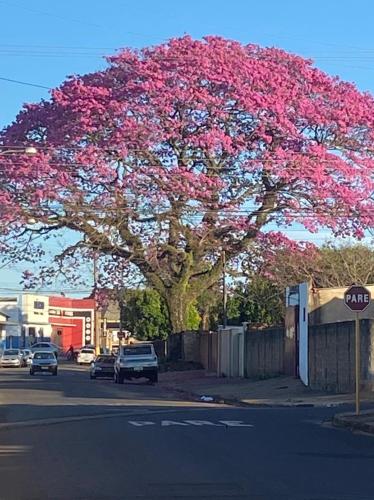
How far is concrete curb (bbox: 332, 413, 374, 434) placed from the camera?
1989 centimetres

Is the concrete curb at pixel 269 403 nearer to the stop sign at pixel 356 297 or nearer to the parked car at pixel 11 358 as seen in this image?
the stop sign at pixel 356 297

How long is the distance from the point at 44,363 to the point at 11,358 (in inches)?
703

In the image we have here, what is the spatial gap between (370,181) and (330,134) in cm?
260

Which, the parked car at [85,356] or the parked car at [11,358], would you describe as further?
the parked car at [85,356]

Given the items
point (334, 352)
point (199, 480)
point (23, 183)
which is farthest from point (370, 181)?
point (199, 480)

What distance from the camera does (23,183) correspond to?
4062 cm

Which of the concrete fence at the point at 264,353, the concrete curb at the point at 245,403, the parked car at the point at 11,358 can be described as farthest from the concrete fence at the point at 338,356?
the parked car at the point at 11,358

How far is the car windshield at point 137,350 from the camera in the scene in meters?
46.8

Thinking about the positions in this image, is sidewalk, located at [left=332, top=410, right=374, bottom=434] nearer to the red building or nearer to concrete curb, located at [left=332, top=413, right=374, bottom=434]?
concrete curb, located at [left=332, top=413, right=374, bottom=434]

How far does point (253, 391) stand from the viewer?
36.0 metres

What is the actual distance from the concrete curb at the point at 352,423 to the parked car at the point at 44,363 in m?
37.5

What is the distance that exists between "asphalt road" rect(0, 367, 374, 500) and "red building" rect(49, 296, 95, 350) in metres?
104

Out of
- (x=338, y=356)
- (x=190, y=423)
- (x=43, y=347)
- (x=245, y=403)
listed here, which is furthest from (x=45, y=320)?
(x=190, y=423)

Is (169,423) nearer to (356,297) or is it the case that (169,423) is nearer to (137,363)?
(356,297)
